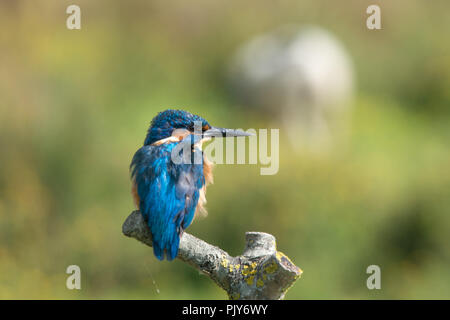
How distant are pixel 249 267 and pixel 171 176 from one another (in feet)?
2.08

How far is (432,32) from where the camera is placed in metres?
8.40

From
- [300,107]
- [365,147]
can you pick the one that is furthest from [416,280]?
[300,107]

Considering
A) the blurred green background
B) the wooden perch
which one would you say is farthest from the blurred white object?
the wooden perch

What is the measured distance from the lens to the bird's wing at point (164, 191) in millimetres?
2181

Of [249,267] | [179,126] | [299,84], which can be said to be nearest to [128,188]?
[179,126]

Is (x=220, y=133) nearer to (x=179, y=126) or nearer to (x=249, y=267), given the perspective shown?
(x=179, y=126)

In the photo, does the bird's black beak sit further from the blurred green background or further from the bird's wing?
the blurred green background

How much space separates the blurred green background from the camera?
14.8 ft

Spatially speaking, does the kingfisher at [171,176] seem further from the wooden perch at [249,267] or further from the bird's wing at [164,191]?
the wooden perch at [249,267]

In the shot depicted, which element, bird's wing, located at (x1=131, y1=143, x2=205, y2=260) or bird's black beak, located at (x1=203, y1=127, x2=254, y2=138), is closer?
bird's wing, located at (x1=131, y1=143, x2=205, y2=260)

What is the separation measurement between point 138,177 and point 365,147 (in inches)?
177

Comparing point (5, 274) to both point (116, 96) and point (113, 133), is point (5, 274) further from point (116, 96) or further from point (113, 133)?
point (116, 96)

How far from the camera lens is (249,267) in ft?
6.30

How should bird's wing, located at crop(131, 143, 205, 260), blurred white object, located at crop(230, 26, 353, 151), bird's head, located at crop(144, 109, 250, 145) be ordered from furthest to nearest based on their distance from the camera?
blurred white object, located at crop(230, 26, 353, 151)
bird's head, located at crop(144, 109, 250, 145)
bird's wing, located at crop(131, 143, 205, 260)
